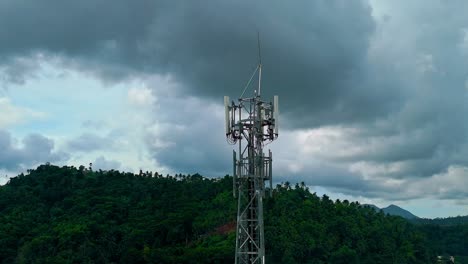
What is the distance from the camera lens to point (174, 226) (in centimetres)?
10419

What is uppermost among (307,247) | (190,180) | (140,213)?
(190,180)

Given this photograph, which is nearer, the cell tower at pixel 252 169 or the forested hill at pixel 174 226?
the cell tower at pixel 252 169

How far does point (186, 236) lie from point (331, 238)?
29681mm

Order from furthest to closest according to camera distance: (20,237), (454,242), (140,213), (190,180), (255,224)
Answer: (454,242) → (190,180) → (140,213) → (20,237) → (255,224)

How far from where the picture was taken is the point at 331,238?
111000 millimetres

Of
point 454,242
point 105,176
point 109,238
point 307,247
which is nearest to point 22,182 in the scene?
point 105,176

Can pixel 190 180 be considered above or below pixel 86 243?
above

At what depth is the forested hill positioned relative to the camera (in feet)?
322

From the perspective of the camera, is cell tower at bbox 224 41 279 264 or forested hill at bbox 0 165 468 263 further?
forested hill at bbox 0 165 468 263

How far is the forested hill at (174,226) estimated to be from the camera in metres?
98.2

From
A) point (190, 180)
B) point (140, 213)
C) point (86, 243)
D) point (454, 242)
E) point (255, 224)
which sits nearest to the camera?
point (255, 224)

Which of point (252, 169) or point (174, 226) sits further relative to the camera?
point (174, 226)

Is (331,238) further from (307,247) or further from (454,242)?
(454,242)

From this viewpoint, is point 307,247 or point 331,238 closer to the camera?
point 307,247
